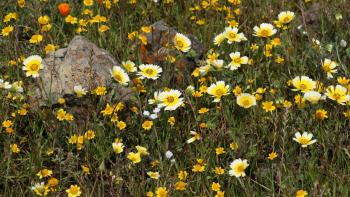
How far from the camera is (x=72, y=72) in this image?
10.9 feet

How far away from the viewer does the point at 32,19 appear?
164 inches

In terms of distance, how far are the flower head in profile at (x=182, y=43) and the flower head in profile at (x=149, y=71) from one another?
184 mm

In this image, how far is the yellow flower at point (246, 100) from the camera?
3.12 meters

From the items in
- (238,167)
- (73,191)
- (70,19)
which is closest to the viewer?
(73,191)

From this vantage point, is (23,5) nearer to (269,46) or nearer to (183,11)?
(183,11)

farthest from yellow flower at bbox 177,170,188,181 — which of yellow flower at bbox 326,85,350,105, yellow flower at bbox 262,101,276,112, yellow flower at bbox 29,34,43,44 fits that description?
yellow flower at bbox 29,34,43,44

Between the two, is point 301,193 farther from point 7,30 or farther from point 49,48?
point 7,30

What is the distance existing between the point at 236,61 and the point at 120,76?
70 centimetres

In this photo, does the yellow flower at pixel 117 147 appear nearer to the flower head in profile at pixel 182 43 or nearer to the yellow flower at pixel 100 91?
the yellow flower at pixel 100 91

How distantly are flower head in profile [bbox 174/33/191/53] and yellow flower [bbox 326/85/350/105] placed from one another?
86 centimetres

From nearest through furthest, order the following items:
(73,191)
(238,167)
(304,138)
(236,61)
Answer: (73,191) → (238,167) → (304,138) → (236,61)

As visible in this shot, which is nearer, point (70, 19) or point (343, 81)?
point (343, 81)

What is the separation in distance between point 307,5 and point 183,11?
92 centimetres

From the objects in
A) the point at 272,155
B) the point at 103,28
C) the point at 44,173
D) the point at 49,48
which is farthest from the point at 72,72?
the point at 272,155
